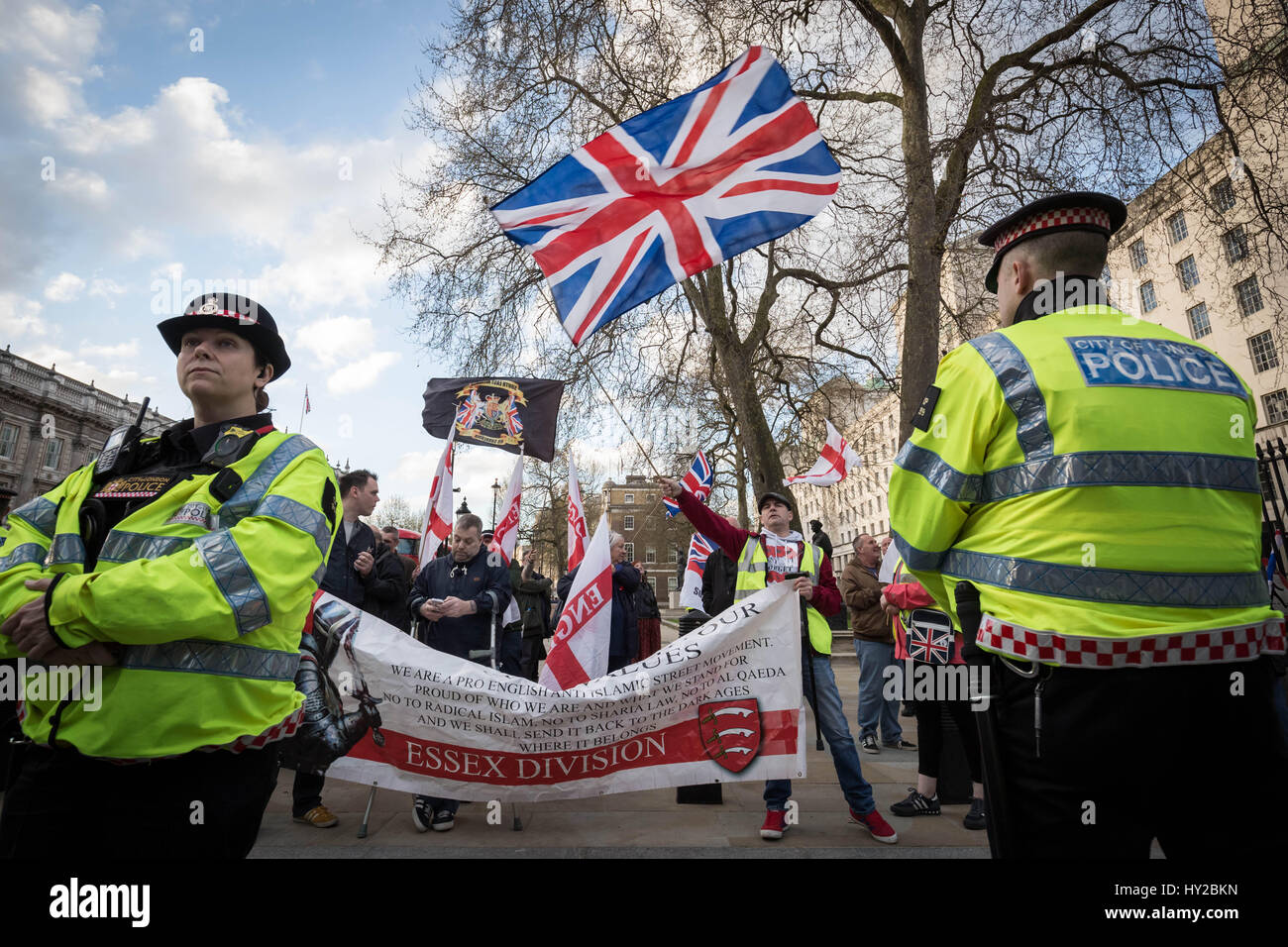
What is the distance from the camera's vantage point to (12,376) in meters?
41.1

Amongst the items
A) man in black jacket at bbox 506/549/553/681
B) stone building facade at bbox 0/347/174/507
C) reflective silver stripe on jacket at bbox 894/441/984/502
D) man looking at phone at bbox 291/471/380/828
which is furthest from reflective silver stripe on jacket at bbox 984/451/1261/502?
stone building facade at bbox 0/347/174/507

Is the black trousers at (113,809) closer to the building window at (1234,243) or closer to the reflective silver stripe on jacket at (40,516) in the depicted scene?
the reflective silver stripe on jacket at (40,516)

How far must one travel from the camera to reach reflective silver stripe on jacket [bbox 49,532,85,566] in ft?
6.33

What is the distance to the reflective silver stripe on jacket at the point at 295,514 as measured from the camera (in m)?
1.92

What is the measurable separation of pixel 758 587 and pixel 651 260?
2.48m

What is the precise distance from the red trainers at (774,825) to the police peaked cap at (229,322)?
3.98m

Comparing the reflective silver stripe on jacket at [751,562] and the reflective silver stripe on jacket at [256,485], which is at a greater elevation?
the reflective silver stripe on jacket at [256,485]

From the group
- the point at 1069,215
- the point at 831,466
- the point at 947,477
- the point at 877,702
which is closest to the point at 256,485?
the point at 947,477

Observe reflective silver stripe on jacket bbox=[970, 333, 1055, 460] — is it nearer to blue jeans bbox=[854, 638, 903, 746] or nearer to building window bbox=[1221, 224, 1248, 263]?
blue jeans bbox=[854, 638, 903, 746]

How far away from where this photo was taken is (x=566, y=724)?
432 cm

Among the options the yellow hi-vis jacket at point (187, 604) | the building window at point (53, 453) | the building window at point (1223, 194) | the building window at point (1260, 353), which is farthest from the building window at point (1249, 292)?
the building window at point (53, 453)

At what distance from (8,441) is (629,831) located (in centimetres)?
5245

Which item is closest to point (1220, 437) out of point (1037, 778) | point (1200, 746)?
point (1200, 746)
